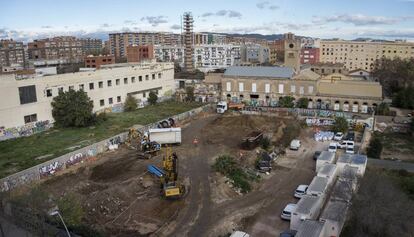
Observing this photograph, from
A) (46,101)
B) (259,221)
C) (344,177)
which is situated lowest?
(259,221)

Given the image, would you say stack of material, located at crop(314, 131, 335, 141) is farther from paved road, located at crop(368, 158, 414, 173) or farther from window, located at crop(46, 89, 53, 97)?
window, located at crop(46, 89, 53, 97)

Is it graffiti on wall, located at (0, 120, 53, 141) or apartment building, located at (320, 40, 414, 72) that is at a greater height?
apartment building, located at (320, 40, 414, 72)

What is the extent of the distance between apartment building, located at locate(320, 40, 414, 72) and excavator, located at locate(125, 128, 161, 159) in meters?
79.9

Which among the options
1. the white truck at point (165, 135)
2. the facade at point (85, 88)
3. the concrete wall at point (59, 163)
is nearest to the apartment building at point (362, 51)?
the facade at point (85, 88)

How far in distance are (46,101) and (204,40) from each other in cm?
11421

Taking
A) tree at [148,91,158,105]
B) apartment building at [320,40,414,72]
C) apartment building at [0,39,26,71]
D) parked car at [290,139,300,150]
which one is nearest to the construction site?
parked car at [290,139,300,150]

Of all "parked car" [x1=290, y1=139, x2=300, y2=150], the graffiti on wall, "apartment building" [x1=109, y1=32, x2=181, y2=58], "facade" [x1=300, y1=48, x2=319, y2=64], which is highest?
"apartment building" [x1=109, y1=32, x2=181, y2=58]

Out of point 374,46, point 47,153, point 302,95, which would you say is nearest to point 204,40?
point 374,46

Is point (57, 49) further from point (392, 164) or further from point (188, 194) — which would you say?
point (392, 164)

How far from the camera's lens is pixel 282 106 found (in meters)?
50.5

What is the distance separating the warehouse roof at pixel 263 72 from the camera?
2077 inches

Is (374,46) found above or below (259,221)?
above

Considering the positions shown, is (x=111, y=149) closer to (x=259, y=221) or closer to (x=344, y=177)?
(x=259, y=221)

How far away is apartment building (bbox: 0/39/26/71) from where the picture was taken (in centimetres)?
10425
